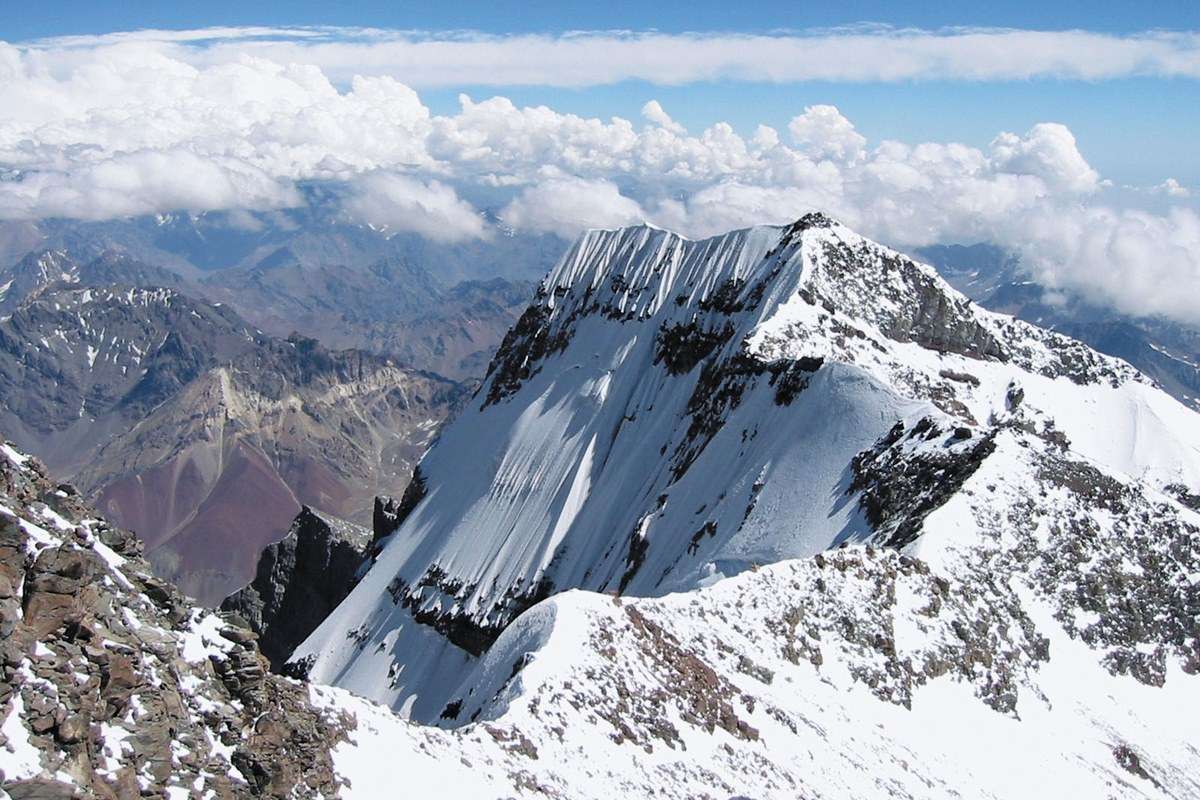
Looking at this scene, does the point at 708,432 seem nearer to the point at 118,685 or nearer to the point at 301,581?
the point at 118,685

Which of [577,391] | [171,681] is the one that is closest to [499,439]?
[577,391]

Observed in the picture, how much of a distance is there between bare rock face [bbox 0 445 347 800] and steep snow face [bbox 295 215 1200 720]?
39.0m

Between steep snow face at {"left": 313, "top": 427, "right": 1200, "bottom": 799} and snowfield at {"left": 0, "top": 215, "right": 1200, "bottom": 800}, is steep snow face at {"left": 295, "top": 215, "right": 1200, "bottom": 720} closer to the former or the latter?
snowfield at {"left": 0, "top": 215, "right": 1200, "bottom": 800}

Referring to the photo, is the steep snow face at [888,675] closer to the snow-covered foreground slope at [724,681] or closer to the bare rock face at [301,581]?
the snow-covered foreground slope at [724,681]

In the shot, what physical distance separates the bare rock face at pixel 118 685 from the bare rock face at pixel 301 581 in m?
122

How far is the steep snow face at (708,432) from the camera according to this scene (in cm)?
6881

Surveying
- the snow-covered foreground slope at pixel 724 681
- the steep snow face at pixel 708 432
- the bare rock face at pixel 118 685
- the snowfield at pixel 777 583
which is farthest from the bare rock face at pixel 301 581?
the bare rock face at pixel 118 685

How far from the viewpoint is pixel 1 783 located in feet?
52.8

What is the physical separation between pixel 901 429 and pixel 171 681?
55.8m

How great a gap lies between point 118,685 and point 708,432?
78.1 m

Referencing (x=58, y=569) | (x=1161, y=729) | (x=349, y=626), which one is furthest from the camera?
(x=349, y=626)

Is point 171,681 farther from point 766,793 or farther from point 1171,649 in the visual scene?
point 1171,649

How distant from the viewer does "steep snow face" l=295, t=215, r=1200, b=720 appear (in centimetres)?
6881

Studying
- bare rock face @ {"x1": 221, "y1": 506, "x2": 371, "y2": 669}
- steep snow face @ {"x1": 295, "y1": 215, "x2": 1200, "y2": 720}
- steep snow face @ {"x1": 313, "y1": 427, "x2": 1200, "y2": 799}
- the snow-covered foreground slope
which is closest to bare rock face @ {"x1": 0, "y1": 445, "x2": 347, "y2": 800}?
the snow-covered foreground slope
